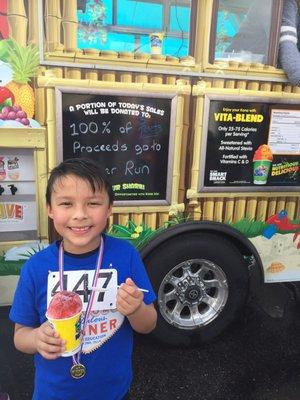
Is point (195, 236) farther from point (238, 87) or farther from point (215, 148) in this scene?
point (238, 87)

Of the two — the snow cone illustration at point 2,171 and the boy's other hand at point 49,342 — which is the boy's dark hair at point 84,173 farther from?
the snow cone illustration at point 2,171

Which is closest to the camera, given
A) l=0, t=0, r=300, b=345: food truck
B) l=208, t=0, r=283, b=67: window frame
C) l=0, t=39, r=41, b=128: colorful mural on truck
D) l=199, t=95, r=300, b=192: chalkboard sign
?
l=0, t=39, r=41, b=128: colorful mural on truck

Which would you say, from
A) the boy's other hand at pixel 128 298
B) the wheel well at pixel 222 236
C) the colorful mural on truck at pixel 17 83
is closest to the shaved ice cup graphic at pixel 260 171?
the wheel well at pixel 222 236

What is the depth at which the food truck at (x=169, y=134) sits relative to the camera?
96.6 inches

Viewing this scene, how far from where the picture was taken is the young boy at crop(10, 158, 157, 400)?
1.42m

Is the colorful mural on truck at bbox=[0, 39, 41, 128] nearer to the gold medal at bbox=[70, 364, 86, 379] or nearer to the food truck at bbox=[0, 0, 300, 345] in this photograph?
the food truck at bbox=[0, 0, 300, 345]

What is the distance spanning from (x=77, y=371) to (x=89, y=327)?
0.16 metres

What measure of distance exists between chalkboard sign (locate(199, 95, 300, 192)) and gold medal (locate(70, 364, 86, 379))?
5.66 ft

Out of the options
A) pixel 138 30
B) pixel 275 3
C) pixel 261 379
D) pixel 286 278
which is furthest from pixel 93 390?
pixel 275 3

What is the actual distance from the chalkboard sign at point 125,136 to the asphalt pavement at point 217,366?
3.99 feet

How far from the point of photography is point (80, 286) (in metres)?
1.44

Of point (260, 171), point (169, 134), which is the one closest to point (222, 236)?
point (260, 171)

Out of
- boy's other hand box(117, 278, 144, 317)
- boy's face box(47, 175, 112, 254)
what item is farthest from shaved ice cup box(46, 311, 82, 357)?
boy's face box(47, 175, 112, 254)

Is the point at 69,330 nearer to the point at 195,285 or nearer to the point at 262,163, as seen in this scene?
the point at 195,285
